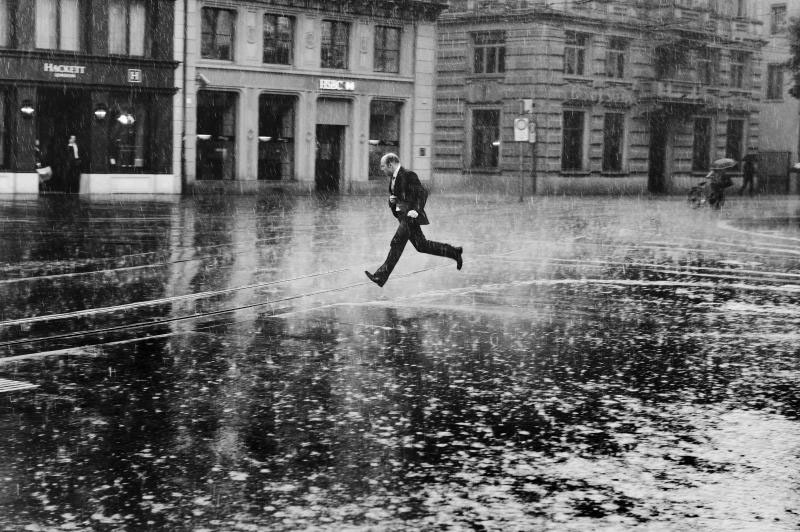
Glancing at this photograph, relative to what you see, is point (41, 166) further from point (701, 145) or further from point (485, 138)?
point (701, 145)

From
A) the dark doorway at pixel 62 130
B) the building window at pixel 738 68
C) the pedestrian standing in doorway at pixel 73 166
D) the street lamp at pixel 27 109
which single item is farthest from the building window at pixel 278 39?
the building window at pixel 738 68

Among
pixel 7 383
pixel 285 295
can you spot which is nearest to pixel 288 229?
pixel 285 295

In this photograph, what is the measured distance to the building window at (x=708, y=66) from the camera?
2256 inches

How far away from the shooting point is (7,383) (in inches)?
315

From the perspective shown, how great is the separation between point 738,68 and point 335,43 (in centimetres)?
2451

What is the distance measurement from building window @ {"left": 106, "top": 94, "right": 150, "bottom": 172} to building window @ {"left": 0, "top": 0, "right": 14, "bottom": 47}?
3.65 metres

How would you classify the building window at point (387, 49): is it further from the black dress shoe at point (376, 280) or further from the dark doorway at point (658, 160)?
the black dress shoe at point (376, 280)

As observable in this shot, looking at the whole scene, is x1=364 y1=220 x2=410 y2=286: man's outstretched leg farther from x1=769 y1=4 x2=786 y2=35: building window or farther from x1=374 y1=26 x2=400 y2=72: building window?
x1=769 y1=4 x2=786 y2=35: building window

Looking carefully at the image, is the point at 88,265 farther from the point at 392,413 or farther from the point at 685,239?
the point at 685,239

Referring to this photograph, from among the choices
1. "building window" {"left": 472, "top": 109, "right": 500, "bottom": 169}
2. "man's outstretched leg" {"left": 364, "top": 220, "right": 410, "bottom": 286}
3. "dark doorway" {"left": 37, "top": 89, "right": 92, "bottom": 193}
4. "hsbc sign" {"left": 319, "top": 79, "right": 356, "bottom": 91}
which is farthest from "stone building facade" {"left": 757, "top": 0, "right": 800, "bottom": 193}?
"man's outstretched leg" {"left": 364, "top": 220, "right": 410, "bottom": 286}

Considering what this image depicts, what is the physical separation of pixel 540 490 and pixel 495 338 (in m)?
4.66

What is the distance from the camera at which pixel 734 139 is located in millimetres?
60562

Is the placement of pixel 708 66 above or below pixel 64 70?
above

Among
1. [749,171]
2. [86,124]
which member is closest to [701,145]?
[749,171]
